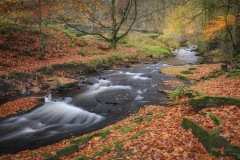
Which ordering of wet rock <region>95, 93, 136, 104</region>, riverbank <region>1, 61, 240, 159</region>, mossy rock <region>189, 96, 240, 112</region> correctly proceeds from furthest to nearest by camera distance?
wet rock <region>95, 93, 136, 104</region>, mossy rock <region>189, 96, 240, 112</region>, riverbank <region>1, 61, 240, 159</region>

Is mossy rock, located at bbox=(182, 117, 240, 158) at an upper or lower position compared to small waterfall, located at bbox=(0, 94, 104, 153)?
upper

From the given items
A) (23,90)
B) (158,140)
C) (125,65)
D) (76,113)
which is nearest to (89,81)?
(23,90)

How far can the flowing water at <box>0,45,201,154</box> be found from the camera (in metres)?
7.27

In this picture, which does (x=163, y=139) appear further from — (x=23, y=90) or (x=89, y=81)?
(x=89, y=81)

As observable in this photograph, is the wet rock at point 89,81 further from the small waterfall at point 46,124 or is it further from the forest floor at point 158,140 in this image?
the forest floor at point 158,140

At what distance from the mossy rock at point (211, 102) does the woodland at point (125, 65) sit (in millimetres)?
30

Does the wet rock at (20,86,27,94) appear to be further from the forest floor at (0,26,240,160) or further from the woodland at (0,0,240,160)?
the forest floor at (0,26,240,160)

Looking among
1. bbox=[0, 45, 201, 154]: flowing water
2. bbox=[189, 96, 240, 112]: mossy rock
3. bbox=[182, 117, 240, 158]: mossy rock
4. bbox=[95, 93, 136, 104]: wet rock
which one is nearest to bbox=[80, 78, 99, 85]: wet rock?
bbox=[0, 45, 201, 154]: flowing water

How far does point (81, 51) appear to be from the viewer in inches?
747

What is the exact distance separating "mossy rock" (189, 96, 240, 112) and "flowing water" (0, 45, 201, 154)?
256cm

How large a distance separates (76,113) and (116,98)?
2.21 metres

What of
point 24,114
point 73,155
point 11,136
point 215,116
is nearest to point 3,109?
point 24,114

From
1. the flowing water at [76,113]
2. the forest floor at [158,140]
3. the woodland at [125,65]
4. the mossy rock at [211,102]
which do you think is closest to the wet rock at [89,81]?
Answer: the flowing water at [76,113]

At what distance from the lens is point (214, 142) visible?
436 cm
